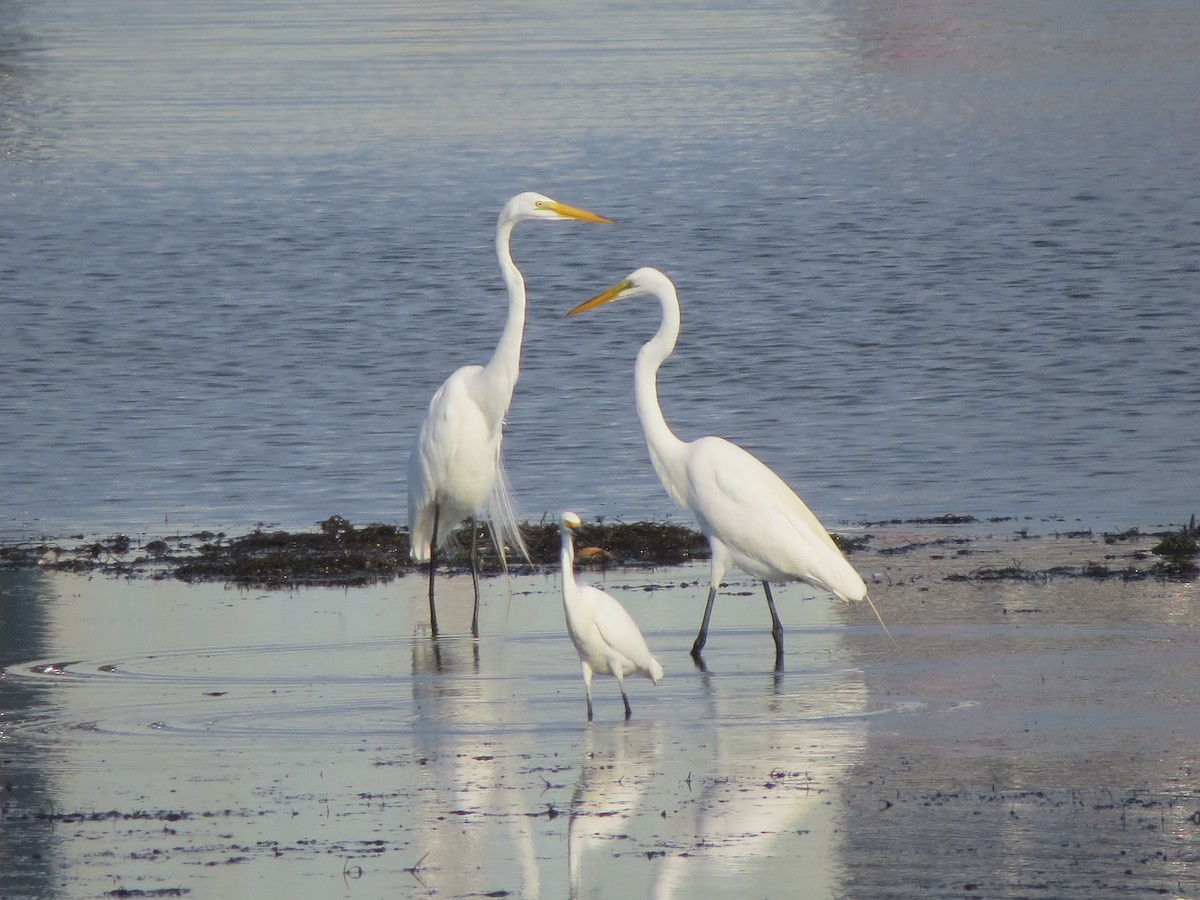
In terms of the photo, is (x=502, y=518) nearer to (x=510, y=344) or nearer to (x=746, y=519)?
(x=510, y=344)

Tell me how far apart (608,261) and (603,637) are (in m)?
19.6

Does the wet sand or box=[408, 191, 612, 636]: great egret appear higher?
box=[408, 191, 612, 636]: great egret

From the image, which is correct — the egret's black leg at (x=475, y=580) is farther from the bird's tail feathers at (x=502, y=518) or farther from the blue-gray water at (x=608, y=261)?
the blue-gray water at (x=608, y=261)

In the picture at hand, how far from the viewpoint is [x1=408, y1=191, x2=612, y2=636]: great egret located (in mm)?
11094

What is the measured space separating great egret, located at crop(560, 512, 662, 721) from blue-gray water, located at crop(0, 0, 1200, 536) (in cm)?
507

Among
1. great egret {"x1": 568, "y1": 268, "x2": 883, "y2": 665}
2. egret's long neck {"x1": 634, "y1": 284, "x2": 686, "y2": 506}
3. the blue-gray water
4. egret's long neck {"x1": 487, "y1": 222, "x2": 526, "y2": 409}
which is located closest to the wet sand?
great egret {"x1": 568, "y1": 268, "x2": 883, "y2": 665}

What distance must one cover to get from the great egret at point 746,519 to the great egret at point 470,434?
4.16 ft

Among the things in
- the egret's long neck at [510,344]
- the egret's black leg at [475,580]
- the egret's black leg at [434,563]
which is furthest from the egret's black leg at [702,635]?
the egret's long neck at [510,344]

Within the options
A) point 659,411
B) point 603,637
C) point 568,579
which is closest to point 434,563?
point 659,411

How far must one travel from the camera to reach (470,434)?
11.1 m

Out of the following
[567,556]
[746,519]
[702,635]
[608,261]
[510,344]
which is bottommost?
[702,635]

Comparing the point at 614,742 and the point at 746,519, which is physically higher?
the point at 746,519

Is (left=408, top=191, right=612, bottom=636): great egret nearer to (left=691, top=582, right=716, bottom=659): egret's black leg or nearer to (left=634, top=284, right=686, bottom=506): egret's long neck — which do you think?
(left=634, top=284, right=686, bottom=506): egret's long neck

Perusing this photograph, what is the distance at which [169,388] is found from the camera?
1994cm
